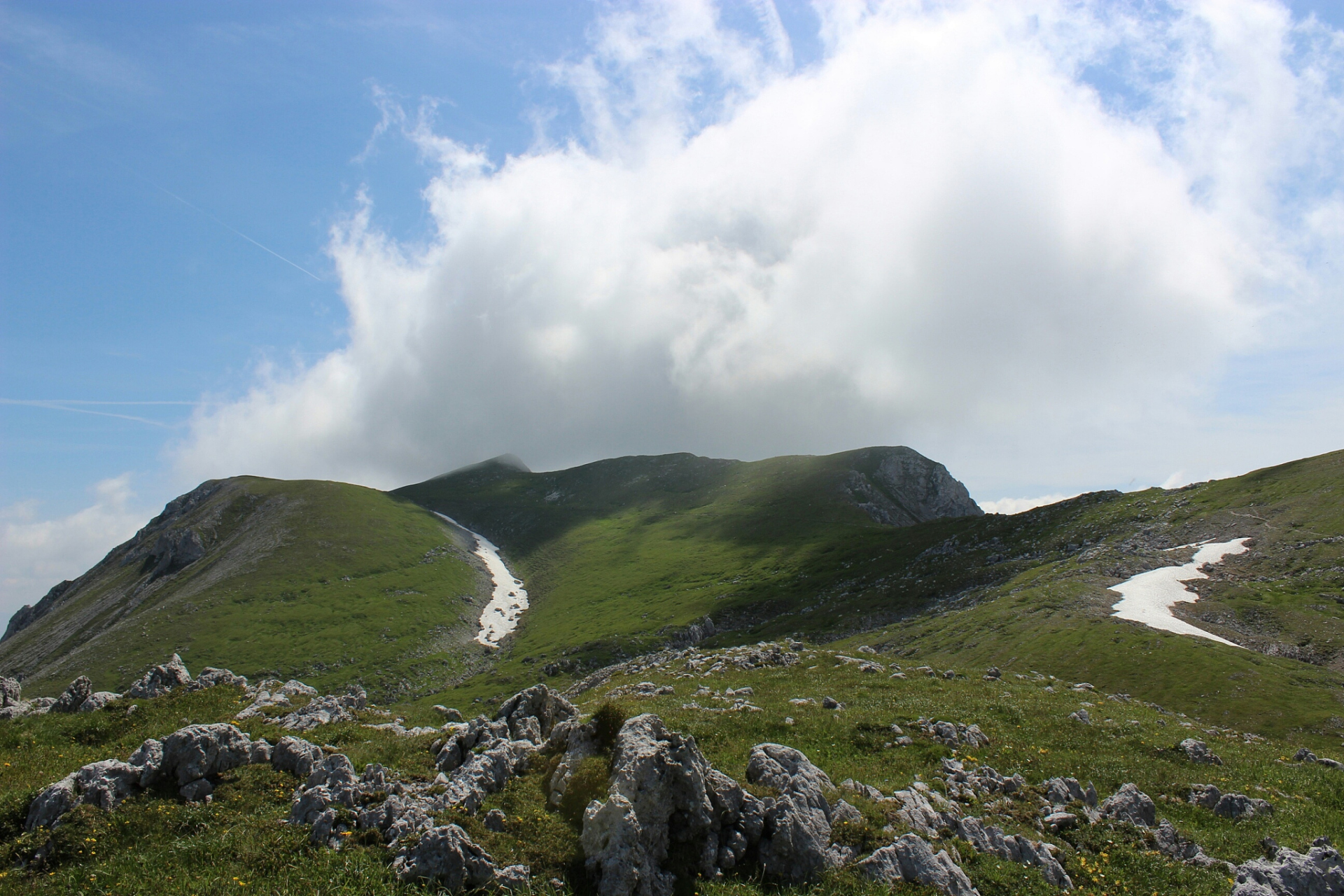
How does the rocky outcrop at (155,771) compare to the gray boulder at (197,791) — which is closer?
the rocky outcrop at (155,771)

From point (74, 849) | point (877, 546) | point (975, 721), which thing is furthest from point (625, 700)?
point (877, 546)

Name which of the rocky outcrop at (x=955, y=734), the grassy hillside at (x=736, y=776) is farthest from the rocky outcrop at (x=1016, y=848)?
the rocky outcrop at (x=955, y=734)

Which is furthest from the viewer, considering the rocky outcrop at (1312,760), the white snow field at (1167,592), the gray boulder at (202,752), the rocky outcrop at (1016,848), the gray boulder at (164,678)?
the white snow field at (1167,592)

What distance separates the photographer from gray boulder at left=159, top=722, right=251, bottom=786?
58.2ft

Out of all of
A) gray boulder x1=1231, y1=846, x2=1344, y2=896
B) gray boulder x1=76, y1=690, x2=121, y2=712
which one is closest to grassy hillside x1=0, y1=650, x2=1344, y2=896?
gray boulder x1=1231, y1=846, x2=1344, y2=896

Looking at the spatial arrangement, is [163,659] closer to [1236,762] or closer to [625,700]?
[625,700]

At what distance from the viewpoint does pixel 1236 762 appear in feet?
83.8

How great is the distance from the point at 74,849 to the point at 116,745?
10.1 meters

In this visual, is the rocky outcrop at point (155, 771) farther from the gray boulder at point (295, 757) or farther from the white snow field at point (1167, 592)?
the white snow field at point (1167, 592)

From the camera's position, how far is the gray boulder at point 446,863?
14.0m

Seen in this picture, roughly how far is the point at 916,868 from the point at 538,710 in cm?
1589

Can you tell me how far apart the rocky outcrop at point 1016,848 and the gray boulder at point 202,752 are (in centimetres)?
2124

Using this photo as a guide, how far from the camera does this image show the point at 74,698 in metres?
30.5

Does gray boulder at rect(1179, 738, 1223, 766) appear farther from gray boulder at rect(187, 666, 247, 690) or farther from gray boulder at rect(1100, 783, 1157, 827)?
gray boulder at rect(187, 666, 247, 690)
